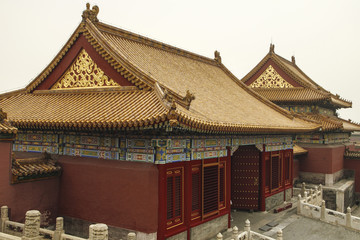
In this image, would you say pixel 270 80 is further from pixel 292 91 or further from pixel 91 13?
pixel 91 13

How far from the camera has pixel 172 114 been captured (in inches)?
346

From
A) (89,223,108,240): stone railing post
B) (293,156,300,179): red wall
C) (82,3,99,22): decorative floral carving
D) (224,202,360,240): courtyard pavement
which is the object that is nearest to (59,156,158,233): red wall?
(89,223,108,240): stone railing post

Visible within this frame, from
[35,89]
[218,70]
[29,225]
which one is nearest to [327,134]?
[218,70]

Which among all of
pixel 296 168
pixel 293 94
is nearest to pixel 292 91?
pixel 293 94

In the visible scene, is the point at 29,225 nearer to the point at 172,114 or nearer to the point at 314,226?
the point at 172,114

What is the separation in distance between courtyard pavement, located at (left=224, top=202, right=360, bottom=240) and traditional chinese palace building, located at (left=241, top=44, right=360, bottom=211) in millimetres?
8231

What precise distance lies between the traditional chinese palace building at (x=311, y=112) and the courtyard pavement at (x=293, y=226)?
8231mm

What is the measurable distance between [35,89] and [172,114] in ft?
30.7

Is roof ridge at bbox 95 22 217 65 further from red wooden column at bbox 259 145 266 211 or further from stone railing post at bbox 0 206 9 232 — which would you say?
stone railing post at bbox 0 206 9 232

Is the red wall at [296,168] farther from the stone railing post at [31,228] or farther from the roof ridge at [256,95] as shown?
the stone railing post at [31,228]

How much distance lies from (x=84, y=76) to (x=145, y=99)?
12.2 ft

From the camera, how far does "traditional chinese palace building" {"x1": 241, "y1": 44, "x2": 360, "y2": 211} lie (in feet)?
85.3

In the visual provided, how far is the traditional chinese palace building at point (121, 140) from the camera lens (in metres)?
10.8

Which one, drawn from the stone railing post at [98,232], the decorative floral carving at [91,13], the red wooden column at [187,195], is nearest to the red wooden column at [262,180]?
the red wooden column at [187,195]
